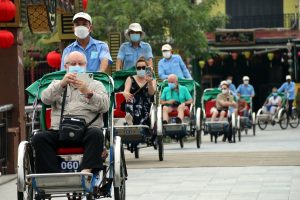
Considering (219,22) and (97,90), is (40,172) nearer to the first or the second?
(97,90)

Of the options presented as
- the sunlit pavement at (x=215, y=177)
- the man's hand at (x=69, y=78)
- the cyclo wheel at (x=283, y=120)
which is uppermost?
the man's hand at (x=69, y=78)

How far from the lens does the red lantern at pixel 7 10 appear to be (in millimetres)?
14695

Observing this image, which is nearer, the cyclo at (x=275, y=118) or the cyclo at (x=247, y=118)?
the cyclo at (x=247, y=118)

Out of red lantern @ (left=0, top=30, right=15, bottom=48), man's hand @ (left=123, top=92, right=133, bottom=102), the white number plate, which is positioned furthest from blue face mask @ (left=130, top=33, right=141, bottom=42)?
the white number plate

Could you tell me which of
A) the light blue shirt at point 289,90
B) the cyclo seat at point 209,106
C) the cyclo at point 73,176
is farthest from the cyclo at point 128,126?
the light blue shirt at point 289,90

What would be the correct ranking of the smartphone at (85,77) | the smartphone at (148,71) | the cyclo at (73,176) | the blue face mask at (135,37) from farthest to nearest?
the blue face mask at (135,37)
the smartphone at (148,71)
the smartphone at (85,77)
the cyclo at (73,176)

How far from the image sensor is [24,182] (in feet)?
32.6

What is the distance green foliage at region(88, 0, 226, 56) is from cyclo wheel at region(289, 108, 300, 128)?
186 inches

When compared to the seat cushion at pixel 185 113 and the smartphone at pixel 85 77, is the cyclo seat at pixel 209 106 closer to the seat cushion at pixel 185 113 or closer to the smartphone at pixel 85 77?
the seat cushion at pixel 185 113

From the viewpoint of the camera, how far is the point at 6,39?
1527 centimetres

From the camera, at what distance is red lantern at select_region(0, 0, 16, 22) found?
14.7 metres

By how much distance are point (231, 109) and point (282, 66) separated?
2797 centimetres

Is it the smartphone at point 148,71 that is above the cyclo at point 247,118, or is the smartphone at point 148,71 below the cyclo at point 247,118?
above

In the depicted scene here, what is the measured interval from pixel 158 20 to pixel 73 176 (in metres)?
27.7
